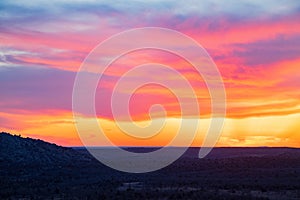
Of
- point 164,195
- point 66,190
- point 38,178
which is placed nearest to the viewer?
point 164,195

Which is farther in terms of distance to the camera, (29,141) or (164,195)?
(29,141)

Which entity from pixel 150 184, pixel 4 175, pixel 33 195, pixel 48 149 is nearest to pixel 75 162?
pixel 48 149

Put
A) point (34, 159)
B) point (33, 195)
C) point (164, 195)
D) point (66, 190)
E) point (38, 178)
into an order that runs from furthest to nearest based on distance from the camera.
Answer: point (34, 159) → point (38, 178) → point (66, 190) → point (33, 195) → point (164, 195)

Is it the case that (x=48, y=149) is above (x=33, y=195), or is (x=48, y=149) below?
above

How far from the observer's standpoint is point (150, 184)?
185 feet

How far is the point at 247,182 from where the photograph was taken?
55.9 m

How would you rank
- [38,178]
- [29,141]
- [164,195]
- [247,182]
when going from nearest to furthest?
[164,195], [247,182], [38,178], [29,141]

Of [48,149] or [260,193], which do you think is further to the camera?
[48,149]

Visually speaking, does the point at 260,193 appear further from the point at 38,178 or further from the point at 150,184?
the point at 38,178

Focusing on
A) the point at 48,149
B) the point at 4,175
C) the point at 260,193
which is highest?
the point at 48,149

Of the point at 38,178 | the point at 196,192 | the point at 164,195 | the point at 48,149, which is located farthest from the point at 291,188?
the point at 48,149

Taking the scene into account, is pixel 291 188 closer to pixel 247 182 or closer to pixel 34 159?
pixel 247 182

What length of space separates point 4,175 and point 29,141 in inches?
1371

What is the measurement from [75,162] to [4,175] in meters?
30.5
